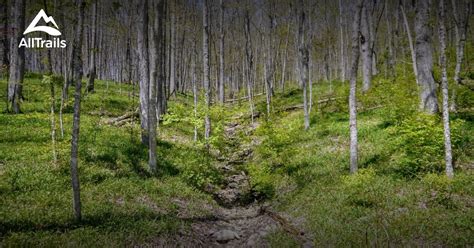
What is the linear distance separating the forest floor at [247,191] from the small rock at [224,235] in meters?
0.03

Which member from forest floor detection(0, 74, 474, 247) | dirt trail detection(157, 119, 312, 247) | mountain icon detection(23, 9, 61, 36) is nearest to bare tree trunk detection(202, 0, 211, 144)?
forest floor detection(0, 74, 474, 247)

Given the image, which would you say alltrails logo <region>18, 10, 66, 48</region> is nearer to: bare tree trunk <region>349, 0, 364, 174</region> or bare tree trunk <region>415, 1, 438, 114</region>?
bare tree trunk <region>349, 0, 364, 174</region>

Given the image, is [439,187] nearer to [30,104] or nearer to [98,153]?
[98,153]

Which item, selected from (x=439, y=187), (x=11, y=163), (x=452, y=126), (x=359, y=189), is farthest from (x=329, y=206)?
(x=11, y=163)

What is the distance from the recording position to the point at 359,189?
10.8m

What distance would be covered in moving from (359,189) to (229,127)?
18540mm

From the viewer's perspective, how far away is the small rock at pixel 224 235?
926 centimetres

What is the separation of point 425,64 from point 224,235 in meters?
12.4

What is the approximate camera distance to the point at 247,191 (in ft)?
46.2

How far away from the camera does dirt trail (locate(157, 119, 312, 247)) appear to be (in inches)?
348

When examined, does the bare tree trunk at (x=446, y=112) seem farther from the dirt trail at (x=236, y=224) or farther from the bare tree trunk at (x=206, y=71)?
the bare tree trunk at (x=206, y=71)

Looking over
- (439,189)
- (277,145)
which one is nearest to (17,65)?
(277,145)

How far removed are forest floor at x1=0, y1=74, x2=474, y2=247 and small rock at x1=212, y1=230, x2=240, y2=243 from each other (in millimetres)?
29

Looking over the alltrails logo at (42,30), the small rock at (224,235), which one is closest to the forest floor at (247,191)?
the small rock at (224,235)
